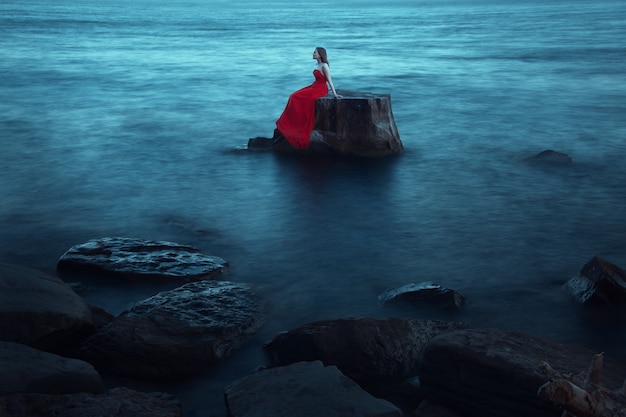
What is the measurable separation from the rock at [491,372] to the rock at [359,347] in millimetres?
473

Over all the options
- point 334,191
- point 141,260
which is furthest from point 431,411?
point 334,191

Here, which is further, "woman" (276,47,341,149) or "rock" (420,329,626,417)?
"woman" (276,47,341,149)

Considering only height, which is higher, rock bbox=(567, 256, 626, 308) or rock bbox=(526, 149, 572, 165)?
rock bbox=(526, 149, 572, 165)

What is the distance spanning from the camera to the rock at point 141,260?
7.64 metres

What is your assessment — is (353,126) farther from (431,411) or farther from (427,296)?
(431,411)

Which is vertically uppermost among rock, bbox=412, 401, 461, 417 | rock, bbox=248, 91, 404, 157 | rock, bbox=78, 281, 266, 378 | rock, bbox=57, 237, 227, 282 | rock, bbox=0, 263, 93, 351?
rock, bbox=248, 91, 404, 157

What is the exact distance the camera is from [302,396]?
189 inches

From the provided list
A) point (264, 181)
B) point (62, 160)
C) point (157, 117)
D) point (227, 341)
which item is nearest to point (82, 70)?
point (157, 117)

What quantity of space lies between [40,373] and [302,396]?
1679 millimetres

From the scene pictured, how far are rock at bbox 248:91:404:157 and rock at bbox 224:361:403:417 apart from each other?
809 cm

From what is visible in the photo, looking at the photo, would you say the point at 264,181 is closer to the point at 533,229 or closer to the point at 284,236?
the point at 284,236

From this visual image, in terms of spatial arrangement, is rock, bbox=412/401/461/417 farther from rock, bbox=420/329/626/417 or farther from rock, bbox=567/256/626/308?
rock, bbox=567/256/626/308

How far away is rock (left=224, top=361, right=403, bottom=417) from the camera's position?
182 inches

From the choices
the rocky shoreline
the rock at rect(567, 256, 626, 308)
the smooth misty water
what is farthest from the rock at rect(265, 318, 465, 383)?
the rock at rect(567, 256, 626, 308)
